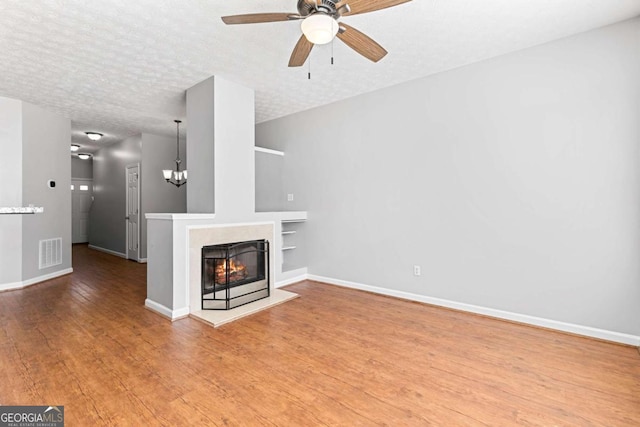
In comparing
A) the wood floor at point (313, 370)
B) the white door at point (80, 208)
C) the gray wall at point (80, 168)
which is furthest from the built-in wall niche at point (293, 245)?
the gray wall at point (80, 168)

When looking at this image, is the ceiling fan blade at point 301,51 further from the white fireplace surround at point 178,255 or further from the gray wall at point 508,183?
the white fireplace surround at point 178,255

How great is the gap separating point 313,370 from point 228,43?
3149 millimetres

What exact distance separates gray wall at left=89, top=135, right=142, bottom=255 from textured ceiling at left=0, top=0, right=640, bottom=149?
2549 mm

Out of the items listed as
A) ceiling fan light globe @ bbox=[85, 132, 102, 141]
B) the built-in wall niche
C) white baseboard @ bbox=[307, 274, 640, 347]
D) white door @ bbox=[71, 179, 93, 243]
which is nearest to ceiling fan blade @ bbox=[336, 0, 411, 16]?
white baseboard @ bbox=[307, 274, 640, 347]

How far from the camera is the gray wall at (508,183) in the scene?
2.80m

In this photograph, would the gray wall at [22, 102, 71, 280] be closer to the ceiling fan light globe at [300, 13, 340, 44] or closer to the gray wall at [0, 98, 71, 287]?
the gray wall at [0, 98, 71, 287]

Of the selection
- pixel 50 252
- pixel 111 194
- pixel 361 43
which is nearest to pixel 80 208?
pixel 111 194

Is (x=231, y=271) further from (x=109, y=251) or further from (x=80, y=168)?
(x=80, y=168)

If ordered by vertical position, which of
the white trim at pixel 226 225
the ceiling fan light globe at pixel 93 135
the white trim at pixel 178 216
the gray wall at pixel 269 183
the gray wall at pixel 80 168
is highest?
the ceiling fan light globe at pixel 93 135

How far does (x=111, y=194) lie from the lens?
7.85m

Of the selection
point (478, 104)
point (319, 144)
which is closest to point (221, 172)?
point (319, 144)

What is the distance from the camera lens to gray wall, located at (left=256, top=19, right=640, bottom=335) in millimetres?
2798

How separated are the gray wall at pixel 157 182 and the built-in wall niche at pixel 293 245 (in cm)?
346

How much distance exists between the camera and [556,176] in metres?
3.05
